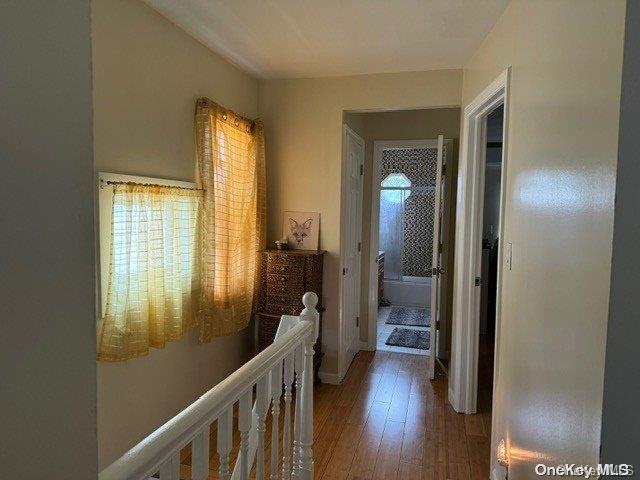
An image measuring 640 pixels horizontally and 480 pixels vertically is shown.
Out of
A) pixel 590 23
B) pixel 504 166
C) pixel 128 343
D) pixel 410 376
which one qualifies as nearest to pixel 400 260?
pixel 410 376

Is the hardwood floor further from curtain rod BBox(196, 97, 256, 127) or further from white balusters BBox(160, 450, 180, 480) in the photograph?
curtain rod BBox(196, 97, 256, 127)

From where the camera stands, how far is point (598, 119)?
1.11 m

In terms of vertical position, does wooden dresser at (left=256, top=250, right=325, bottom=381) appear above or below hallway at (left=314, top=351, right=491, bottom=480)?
above

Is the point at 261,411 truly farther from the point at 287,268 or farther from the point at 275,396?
the point at 287,268

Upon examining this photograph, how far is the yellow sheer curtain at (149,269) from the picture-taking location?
2033mm

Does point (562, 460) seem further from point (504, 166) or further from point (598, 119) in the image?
point (504, 166)

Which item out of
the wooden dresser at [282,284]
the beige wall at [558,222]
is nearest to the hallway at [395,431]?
the beige wall at [558,222]

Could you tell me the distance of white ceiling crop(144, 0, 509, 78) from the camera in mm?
2188

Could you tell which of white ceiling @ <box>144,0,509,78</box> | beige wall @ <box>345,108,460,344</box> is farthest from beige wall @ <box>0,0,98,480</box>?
beige wall @ <box>345,108,460,344</box>

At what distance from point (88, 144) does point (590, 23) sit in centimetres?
132

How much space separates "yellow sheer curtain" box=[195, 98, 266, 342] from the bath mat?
199 centimetres

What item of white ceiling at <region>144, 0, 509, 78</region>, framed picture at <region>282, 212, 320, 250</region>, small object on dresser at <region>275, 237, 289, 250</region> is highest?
white ceiling at <region>144, 0, 509, 78</region>

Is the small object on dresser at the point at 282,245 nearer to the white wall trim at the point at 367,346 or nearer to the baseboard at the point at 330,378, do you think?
the baseboard at the point at 330,378

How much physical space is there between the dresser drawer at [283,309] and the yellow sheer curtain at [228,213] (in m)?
0.18
